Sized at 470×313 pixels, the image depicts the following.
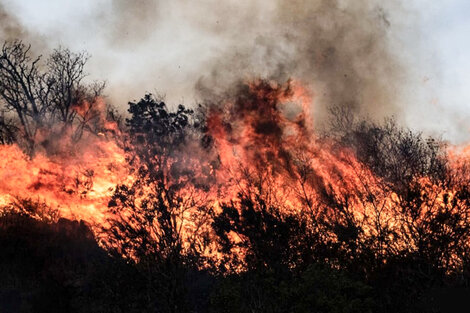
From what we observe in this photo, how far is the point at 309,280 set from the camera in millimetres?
14633

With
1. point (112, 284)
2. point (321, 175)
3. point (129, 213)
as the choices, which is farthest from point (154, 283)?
point (321, 175)

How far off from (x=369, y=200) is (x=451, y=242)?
614 centimetres

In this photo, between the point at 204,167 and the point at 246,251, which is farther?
the point at 246,251

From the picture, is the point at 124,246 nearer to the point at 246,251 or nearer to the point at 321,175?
the point at 246,251

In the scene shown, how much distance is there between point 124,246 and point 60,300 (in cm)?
467

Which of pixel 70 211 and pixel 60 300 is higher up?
pixel 70 211

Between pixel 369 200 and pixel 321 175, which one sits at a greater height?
pixel 321 175

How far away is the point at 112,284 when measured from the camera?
897 inches

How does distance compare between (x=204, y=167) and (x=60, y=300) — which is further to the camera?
(x=204, y=167)

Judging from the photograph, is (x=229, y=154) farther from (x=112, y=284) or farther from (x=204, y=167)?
(x=112, y=284)

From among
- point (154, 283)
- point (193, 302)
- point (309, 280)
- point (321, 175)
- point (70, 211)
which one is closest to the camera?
point (309, 280)

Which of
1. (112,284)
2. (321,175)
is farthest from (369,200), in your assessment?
(112,284)

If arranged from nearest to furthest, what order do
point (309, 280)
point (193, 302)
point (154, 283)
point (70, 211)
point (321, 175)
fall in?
point (309, 280)
point (154, 283)
point (193, 302)
point (70, 211)
point (321, 175)

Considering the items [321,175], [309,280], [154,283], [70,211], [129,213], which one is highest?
[321,175]
